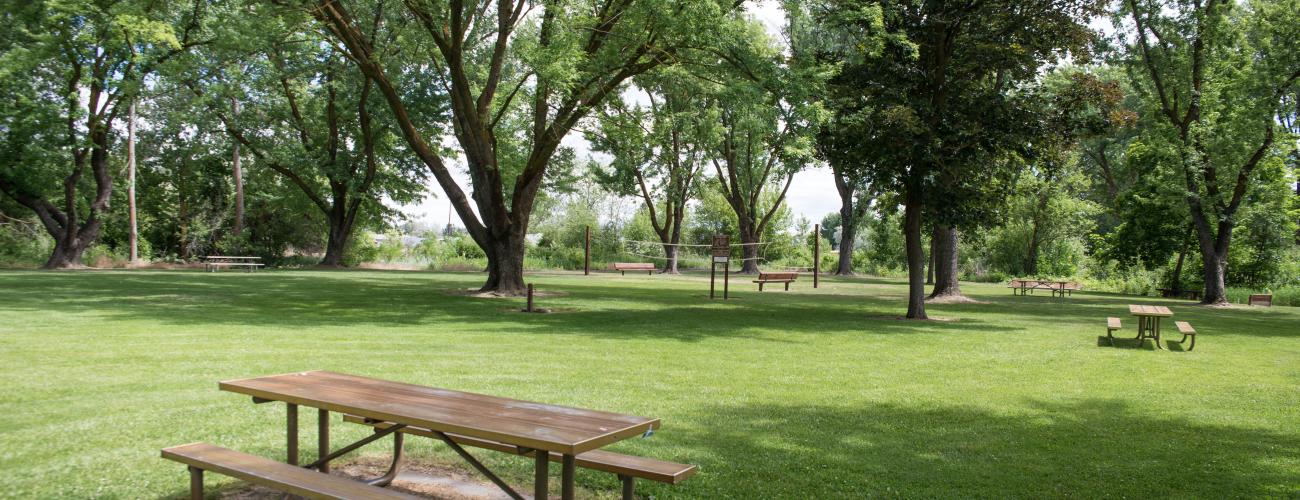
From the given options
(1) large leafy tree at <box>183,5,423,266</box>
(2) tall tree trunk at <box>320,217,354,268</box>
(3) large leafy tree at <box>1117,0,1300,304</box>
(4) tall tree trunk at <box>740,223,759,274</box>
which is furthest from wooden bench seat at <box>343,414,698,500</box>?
(4) tall tree trunk at <box>740,223,759,274</box>

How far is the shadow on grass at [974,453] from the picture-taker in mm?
4598

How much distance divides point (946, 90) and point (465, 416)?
574 inches

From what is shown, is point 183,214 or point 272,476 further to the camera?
point 183,214

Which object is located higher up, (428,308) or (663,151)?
(663,151)

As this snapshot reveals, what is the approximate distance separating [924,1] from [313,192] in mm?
26287

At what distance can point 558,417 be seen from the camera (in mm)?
3273

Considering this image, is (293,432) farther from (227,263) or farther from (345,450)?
(227,263)

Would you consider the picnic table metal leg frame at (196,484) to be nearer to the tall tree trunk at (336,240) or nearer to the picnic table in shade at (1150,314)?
the picnic table in shade at (1150,314)

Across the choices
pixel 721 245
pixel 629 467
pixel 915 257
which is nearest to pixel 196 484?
pixel 629 467

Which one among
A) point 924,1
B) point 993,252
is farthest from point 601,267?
point 924,1

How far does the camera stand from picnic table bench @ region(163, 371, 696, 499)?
302cm

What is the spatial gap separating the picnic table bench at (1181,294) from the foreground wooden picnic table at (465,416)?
29.4 meters

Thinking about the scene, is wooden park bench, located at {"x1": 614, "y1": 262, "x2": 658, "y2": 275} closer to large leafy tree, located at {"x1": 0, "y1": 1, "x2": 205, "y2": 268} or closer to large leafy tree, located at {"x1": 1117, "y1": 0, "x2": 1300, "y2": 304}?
large leafy tree, located at {"x1": 0, "y1": 1, "x2": 205, "y2": 268}

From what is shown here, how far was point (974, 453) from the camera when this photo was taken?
538 centimetres
